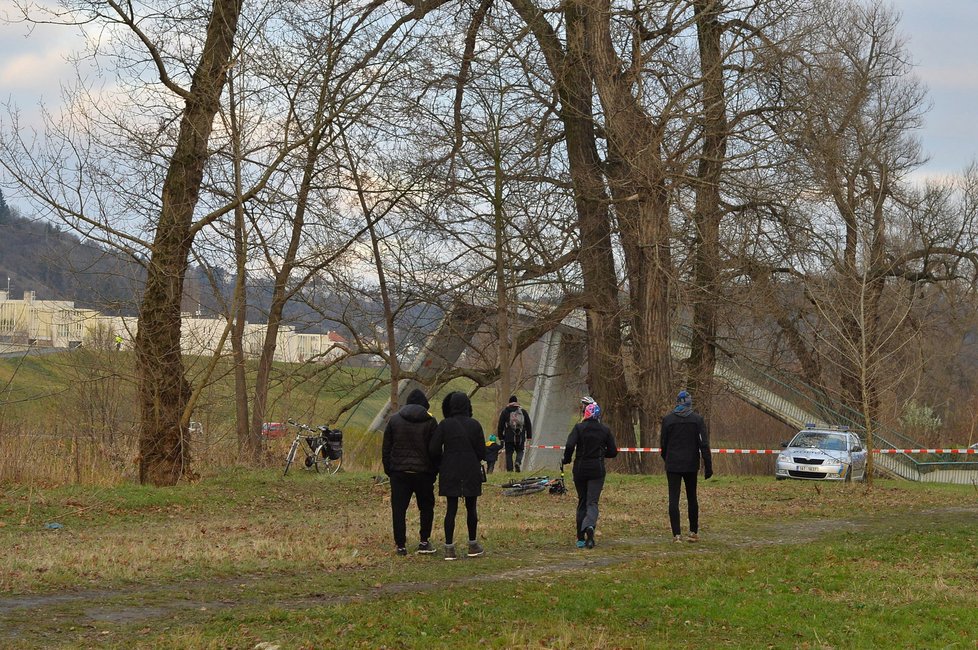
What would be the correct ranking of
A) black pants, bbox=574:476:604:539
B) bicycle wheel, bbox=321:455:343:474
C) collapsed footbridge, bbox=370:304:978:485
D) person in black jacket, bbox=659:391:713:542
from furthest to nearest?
collapsed footbridge, bbox=370:304:978:485, bicycle wheel, bbox=321:455:343:474, person in black jacket, bbox=659:391:713:542, black pants, bbox=574:476:604:539

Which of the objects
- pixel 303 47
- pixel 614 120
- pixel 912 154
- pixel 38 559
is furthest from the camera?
pixel 912 154

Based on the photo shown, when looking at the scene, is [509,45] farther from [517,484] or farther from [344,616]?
[344,616]

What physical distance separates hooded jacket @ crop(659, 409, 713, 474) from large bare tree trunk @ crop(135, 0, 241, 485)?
994cm

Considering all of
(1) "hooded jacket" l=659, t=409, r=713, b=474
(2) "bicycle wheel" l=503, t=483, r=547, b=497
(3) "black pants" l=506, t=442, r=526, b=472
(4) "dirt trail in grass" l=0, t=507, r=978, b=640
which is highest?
(1) "hooded jacket" l=659, t=409, r=713, b=474

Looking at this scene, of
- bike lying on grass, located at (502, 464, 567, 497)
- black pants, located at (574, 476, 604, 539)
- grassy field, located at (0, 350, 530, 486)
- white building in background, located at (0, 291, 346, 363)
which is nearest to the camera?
black pants, located at (574, 476, 604, 539)

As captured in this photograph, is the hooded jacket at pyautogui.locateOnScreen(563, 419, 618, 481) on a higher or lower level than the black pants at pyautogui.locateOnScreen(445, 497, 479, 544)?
higher

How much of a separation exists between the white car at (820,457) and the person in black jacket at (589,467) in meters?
15.4

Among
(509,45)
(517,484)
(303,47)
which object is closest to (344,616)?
(517,484)

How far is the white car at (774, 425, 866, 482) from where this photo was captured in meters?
27.9

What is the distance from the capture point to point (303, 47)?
23578 millimetres

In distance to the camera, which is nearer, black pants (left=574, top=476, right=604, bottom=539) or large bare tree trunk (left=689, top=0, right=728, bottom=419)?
black pants (left=574, top=476, right=604, bottom=539)

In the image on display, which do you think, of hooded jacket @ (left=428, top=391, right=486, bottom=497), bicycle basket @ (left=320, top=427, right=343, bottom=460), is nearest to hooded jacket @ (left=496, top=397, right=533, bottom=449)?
bicycle basket @ (left=320, top=427, right=343, bottom=460)

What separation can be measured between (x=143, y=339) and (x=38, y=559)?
9.43 m

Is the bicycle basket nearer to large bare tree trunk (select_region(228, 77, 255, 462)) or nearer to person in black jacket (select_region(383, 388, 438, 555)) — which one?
large bare tree trunk (select_region(228, 77, 255, 462))
